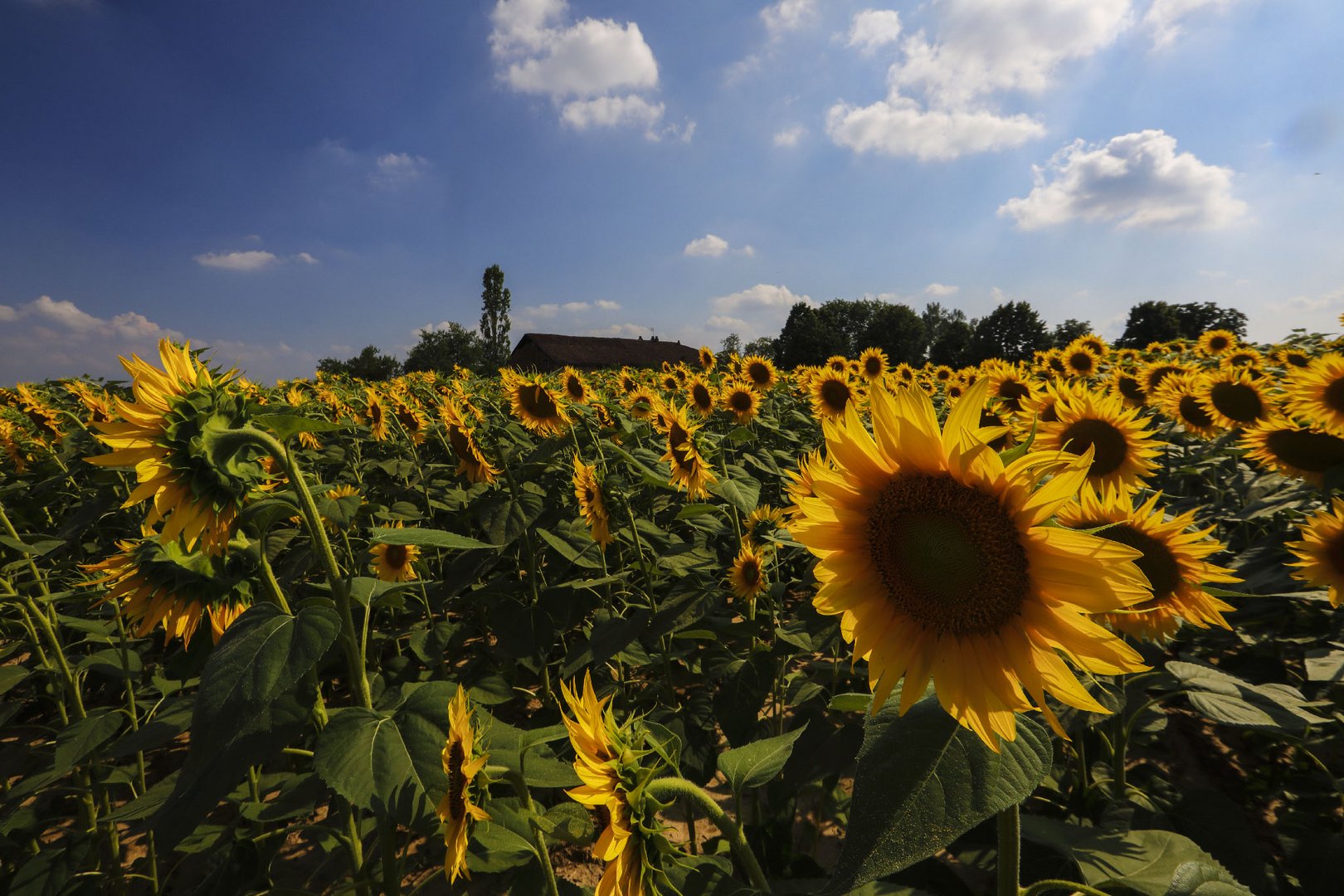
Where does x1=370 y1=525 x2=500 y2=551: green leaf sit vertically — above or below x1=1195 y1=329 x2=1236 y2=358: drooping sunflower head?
below

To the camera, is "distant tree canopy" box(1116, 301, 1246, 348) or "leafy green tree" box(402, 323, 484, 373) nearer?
"distant tree canopy" box(1116, 301, 1246, 348)

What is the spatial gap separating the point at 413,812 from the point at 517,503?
1.93 m

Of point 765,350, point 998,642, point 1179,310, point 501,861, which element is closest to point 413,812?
point 501,861

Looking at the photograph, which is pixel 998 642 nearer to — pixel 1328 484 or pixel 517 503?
pixel 517 503

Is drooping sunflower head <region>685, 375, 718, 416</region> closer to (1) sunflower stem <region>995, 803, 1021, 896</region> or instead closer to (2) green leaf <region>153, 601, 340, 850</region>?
(2) green leaf <region>153, 601, 340, 850</region>

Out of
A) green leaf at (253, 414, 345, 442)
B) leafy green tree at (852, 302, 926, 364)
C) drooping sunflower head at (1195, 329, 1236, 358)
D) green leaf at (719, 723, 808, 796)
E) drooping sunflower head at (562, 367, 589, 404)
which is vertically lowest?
green leaf at (719, 723, 808, 796)

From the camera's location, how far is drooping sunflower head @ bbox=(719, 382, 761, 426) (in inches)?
248

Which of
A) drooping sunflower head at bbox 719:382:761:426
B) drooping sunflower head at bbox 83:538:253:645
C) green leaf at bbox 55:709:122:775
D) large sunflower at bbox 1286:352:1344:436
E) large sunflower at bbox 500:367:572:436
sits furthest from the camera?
drooping sunflower head at bbox 719:382:761:426

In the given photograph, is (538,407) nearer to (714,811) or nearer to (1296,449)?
(714,811)

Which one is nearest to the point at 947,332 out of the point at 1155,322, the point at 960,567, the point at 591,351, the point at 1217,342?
the point at 1155,322

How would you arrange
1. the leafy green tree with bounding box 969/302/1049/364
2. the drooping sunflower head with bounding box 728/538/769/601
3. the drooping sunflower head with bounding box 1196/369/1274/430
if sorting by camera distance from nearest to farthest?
the drooping sunflower head with bounding box 728/538/769/601 → the drooping sunflower head with bounding box 1196/369/1274/430 → the leafy green tree with bounding box 969/302/1049/364

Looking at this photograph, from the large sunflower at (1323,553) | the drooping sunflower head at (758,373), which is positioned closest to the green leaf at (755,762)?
the large sunflower at (1323,553)

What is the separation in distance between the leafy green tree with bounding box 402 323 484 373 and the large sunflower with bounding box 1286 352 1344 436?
72.0m

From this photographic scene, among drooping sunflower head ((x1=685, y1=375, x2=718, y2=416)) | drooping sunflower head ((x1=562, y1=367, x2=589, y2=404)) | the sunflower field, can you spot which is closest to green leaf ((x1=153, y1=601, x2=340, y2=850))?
the sunflower field
